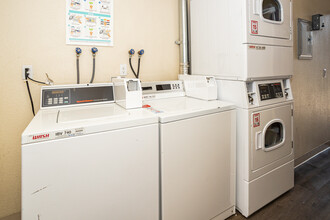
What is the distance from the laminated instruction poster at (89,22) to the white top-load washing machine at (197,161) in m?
0.80

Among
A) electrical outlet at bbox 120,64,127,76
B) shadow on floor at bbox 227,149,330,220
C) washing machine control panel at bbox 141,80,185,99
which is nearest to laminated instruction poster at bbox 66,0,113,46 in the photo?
electrical outlet at bbox 120,64,127,76

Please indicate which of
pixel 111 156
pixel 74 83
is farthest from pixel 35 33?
pixel 111 156

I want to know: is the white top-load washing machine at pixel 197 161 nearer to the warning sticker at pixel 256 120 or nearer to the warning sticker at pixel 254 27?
the warning sticker at pixel 256 120

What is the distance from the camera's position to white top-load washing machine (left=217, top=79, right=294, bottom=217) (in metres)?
1.63

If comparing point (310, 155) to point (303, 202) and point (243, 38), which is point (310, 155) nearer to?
point (303, 202)

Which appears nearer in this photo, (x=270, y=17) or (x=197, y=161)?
(x=197, y=161)

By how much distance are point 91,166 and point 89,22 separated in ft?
4.12

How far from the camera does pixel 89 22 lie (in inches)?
67.3

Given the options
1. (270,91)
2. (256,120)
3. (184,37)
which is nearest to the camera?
(256,120)

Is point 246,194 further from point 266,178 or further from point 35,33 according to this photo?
point 35,33

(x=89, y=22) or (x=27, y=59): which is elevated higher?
(x=89, y=22)

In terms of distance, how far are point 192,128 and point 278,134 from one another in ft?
3.52

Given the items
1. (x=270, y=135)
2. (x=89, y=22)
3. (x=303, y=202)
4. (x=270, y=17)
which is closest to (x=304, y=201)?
(x=303, y=202)

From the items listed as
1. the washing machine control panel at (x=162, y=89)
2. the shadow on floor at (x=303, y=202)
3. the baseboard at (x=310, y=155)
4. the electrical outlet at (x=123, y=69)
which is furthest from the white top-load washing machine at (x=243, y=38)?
the baseboard at (x=310, y=155)
